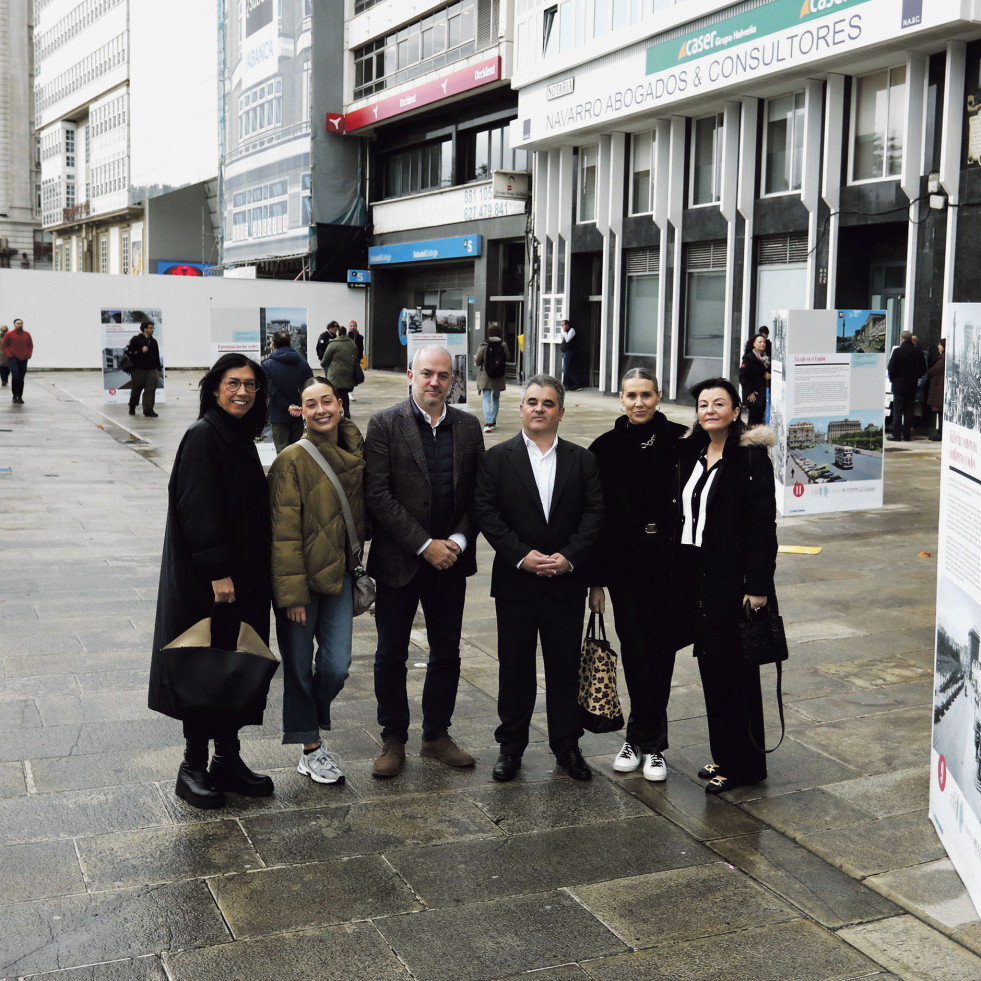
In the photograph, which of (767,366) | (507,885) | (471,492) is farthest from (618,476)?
(767,366)

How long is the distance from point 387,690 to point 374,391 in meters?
25.8

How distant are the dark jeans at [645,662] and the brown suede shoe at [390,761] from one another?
1.00 meters

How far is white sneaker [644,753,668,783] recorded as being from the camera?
4984mm

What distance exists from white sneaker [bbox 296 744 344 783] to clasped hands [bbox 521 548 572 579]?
1.16 m

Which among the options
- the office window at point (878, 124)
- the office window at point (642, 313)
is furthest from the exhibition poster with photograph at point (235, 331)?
the office window at point (642, 313)

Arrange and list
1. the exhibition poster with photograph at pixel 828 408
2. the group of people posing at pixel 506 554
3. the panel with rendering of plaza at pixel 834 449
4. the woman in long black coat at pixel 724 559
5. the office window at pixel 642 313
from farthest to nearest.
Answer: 1. the office window at pixel 642 313
2. the panel with rendering of plaza at pixel 834 449
3. the exhibition poster with photograph at pixel 828 408
4. the woman in long black coat at pixel 724 559
5. the group of people posing at pixel 506 554

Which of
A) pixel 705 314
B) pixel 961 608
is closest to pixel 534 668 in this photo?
pixel 961 608

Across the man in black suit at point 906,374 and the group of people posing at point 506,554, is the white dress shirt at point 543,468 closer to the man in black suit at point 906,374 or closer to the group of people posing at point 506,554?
the group of people posing at point 506,554

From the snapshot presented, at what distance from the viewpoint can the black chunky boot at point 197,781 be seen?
4582 millimetres

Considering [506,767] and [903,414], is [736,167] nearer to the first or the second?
[903,414]

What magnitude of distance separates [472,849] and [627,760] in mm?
1081

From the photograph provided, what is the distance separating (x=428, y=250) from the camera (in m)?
38.3

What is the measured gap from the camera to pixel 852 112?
863 inches

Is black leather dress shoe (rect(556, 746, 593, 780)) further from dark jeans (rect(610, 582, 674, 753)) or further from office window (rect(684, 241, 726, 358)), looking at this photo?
office window (rect(684, 241, 726, 358))
